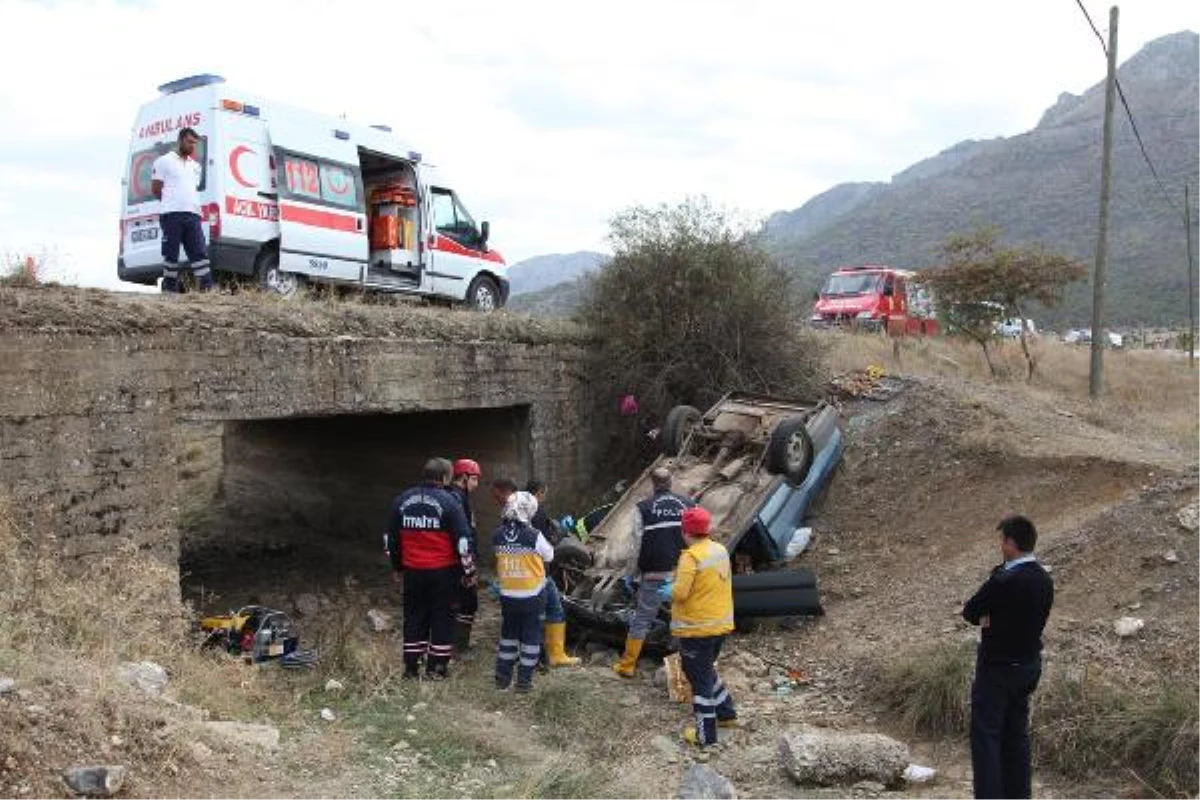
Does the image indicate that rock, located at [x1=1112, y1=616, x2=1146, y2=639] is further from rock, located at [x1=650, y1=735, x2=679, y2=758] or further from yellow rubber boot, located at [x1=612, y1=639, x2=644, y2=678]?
yellow rubber boot, located at [x1=612, y1=639, x2=644, y2=678]

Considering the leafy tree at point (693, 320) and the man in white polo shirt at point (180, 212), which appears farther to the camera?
the leafy tree at point (693, 320)

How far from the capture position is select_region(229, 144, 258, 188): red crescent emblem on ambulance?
10.5m

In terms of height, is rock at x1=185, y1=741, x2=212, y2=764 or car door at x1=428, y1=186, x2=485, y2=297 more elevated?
car door at x1=428, y1=186, x2=485, y2=297

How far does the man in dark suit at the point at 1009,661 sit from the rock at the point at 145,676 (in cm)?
443

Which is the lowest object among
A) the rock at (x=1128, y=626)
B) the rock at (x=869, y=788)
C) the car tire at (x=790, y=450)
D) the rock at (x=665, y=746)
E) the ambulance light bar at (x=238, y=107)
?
the rock at (x=869, y=788)

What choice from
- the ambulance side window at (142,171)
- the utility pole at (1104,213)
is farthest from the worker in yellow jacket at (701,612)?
the utility pole at (1104,213)

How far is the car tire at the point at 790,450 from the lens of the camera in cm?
958

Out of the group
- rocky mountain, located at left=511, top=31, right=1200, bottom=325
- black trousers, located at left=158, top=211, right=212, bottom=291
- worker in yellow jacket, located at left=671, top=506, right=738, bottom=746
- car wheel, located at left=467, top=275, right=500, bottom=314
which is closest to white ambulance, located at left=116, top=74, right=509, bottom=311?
car wheel, located at left=467, top=275, right=500, bottom=314

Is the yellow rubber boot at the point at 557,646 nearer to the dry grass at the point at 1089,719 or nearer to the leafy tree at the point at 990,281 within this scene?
the dry grass at the point at 1089,719

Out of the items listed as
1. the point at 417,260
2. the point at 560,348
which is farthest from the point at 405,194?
the point at 560,348

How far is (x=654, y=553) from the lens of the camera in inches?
306

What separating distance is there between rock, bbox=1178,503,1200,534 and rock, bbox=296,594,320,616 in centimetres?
810

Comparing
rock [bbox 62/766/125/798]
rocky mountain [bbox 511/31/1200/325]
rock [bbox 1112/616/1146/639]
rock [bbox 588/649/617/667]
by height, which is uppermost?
rocky mountain [bbox 511/31/1200/325]

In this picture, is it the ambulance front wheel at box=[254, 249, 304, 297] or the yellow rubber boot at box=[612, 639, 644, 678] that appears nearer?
the yellow rubber boot at box=[612, 639, 644, 678]
